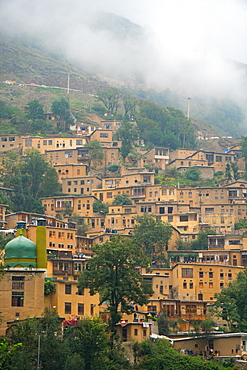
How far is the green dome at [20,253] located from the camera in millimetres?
63625

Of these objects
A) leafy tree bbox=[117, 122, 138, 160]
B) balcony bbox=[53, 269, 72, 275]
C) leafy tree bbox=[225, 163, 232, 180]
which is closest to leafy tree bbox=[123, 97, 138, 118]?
leafy tree bbox=[117, 122, 138, 160]

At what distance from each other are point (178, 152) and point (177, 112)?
2367 cm

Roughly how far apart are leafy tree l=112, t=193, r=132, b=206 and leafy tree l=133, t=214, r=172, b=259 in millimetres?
12795

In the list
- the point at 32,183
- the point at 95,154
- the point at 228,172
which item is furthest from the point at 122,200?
the point at 228,172

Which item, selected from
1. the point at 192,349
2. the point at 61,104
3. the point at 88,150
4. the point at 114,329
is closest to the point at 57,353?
the point at 114,329

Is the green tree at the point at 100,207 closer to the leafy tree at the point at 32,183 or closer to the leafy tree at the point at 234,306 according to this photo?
the leafy tree at the point at 32,183

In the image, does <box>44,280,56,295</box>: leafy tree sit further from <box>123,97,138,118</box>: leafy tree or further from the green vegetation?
<box>123,97,138,118</box>: leafy tree

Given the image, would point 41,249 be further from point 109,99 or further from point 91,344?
point 109,99

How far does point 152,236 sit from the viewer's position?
9181cm

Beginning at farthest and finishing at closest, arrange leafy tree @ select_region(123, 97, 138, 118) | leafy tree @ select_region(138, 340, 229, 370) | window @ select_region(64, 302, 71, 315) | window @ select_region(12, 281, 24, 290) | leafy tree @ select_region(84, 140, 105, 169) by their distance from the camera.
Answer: leafy tree @ select_region(123, 97, 138, 118) → leafy tree @ select_region(84, 140, 105, 169) → window @ select_region(64, 302, 71, 315) → leafy tree @ select_region(138, 340, 229, 370) → window @ select_region(12, 281, 24, 290)

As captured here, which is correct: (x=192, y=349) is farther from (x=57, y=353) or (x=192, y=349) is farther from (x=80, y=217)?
(x=80, y=217)

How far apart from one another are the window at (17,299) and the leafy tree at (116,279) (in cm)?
562

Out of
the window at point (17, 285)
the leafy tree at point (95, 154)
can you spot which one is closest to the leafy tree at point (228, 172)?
the leafy tree at point (95, 154)

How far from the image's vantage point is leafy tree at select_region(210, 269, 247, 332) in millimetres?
69312
